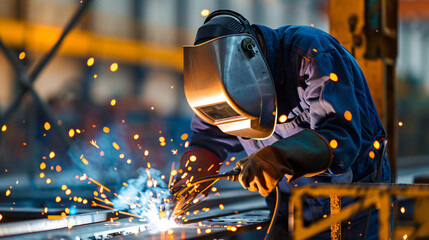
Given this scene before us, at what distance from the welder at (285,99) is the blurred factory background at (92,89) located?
264cm

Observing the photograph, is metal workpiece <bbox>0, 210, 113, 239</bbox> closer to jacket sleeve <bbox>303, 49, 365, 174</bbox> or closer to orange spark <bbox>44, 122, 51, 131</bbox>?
jacket sleeve <bbox>303, 49, 365, 174</bbox>

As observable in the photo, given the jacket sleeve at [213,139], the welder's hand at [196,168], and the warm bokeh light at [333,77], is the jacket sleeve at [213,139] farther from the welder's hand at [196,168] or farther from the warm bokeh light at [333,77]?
the warm bokeh light at [333,77]

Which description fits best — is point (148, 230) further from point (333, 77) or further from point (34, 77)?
point (34, 77)

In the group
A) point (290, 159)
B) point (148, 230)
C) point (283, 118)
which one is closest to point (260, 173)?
point (290, 159)

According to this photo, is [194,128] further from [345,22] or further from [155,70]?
[155,70]

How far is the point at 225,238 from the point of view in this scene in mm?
1655

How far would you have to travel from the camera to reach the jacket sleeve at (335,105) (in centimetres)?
150

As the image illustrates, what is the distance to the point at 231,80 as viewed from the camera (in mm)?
1513

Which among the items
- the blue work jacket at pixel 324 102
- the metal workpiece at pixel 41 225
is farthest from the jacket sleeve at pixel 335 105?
the metal workpiece at pixel 41 225

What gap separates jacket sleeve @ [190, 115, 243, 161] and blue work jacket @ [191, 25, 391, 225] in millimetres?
109

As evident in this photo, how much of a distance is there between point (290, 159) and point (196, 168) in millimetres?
560

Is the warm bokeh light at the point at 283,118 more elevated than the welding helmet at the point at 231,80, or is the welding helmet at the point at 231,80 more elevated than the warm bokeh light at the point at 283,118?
the welding helmet at the point at 231,80

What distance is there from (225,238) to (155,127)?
302 cm

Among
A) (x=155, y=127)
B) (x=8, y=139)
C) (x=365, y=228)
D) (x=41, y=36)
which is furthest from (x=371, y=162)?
(x=8, y=139)
